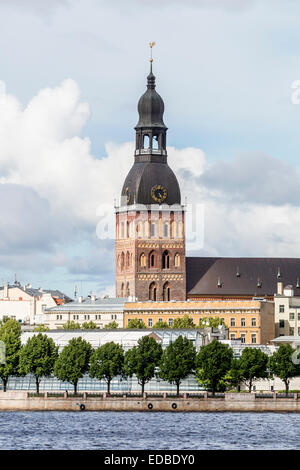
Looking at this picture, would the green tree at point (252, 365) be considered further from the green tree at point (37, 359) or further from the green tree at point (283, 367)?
the green tree at point (37, 359)

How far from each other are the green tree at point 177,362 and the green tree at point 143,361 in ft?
4.02

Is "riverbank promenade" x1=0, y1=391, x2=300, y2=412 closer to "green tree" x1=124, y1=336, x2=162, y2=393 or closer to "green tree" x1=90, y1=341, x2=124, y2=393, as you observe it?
"green tree" x1=124, y1=336, x2=162, y2=393

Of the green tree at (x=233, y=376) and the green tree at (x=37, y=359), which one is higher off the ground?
the green tree at (x=37, y=359)

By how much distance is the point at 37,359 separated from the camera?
194 metres

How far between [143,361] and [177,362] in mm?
4068

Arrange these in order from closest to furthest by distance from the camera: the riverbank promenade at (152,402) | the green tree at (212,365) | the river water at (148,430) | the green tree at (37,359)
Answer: the river water at (148,430) → the riverbank promenade at (152,402) → the green tree at (212,365) → the green tree at (37,359)

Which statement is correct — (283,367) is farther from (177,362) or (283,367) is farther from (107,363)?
(107,363)

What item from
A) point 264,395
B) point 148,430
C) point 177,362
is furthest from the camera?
point 177,362

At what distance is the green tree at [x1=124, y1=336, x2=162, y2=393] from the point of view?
189 m

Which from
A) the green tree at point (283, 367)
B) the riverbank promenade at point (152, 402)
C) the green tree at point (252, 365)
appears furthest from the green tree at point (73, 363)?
the green tree at point (283, 367)

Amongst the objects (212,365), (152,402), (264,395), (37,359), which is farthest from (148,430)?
(37,359)

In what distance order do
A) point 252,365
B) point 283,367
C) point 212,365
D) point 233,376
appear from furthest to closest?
point 283,367 → point 252,365 → point 233,376 → point 212,365

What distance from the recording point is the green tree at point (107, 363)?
189875 millimetres
